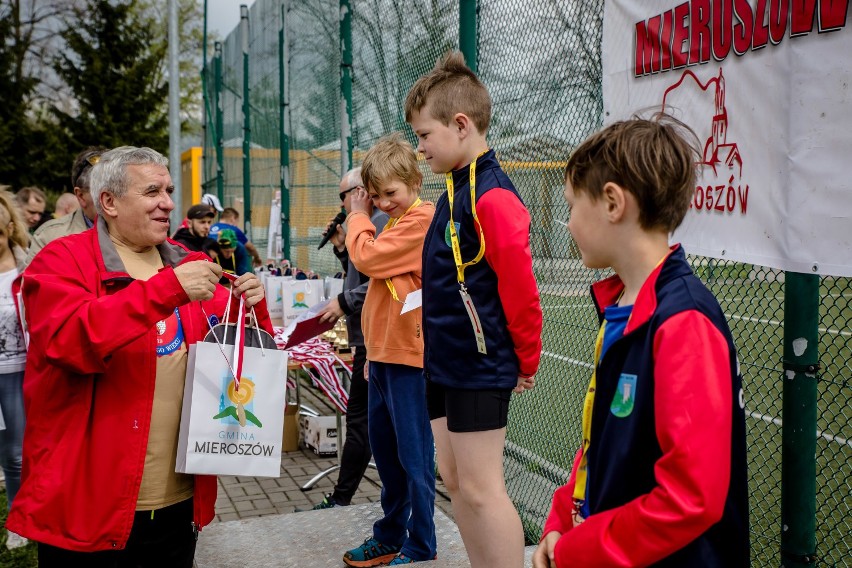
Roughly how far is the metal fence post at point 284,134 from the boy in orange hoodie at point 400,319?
19.1 feet

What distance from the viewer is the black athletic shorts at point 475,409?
2.66 metres

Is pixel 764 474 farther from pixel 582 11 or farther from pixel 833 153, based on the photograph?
pixel 833 153

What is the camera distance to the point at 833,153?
2193mm

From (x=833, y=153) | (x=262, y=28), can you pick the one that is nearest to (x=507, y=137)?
(x=833, y=153)

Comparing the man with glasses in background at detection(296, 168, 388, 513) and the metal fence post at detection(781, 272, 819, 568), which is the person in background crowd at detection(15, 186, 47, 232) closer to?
the man with glasses in background at detection(296, 168, 388, 513)

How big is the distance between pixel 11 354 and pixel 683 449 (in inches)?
168

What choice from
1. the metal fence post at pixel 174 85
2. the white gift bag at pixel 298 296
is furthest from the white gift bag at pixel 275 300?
the metal fence post at pixel 174 85

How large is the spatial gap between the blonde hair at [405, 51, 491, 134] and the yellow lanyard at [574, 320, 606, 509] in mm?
1318

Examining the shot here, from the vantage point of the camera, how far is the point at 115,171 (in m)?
2.68

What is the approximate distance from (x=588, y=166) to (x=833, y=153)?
3.28 feet

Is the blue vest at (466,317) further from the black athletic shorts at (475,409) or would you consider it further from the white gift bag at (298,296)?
the white gift bag at (298,296)

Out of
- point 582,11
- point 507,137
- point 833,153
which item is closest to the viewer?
point 833,153

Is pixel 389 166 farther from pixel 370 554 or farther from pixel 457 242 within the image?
pixel 370 554

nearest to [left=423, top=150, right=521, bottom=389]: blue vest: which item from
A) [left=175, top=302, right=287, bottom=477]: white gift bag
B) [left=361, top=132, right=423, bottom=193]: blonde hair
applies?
[left=175, top=302, right=287, bottom=477]: white gift bag
